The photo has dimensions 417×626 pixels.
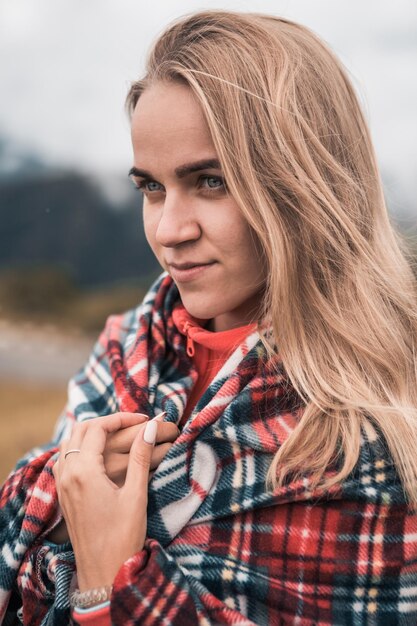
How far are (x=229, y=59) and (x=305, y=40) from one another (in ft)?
0.71

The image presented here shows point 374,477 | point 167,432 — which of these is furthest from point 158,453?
point 374,477

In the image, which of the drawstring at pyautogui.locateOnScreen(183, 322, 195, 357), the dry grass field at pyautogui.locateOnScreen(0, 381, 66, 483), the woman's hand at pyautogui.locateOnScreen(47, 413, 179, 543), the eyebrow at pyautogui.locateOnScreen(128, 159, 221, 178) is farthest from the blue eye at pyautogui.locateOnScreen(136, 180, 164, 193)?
the dry grass field at pyautogui.locateOnScreen(0, 381, 66, 483)

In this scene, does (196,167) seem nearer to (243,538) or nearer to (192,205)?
(192,205)

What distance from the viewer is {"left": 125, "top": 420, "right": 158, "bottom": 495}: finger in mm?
1280

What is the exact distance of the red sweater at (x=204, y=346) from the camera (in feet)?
4.97

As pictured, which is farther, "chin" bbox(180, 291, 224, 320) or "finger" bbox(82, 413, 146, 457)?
"chin" bbox(180, 291, 224, 320)

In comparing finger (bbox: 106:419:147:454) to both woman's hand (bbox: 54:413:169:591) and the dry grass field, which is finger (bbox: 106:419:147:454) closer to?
woman's hand (bbox: 54:413:169:591)

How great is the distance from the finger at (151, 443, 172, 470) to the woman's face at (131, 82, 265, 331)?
30 cm

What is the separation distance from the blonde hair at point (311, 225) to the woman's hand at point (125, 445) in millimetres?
234

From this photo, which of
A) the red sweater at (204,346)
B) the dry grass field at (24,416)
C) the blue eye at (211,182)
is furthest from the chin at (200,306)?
the dry grass field at (24,416)

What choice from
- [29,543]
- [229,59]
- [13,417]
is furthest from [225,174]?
[13,417]

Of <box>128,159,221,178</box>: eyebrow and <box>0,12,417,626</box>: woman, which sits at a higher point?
<box>128,159,221,178</box>: eyebrow

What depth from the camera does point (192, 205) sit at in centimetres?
135

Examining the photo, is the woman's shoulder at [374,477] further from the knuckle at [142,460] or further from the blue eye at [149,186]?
the blue eye at [149,186]
